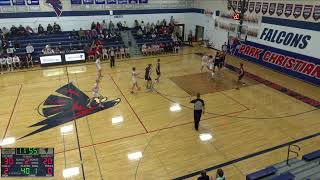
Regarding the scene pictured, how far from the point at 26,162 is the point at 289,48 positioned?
18.1 metres

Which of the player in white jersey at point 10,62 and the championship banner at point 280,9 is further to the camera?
the player in white jersey at point 10,62

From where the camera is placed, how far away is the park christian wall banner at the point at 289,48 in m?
16.9

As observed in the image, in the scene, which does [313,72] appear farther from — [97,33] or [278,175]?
[97,33]

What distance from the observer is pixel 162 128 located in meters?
11.4

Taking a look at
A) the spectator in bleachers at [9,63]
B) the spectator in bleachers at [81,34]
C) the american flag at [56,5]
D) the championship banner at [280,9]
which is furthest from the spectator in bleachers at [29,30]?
the championship banner at [280,9]

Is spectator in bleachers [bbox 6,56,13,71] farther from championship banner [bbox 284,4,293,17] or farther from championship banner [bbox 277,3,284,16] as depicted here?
championship banner [bbox 284,4,293,17]

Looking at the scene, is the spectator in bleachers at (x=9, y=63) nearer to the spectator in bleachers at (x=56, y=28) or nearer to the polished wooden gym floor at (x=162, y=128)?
the polished wooden gym floor at (x=162, y=128)

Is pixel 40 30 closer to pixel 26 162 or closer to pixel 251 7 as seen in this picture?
pixel 251 7

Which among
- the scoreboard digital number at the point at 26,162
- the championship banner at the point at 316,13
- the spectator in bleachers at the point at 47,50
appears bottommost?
the scoreboard digital number at the point at 26,162

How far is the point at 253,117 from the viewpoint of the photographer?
Answer: 40.6 ft

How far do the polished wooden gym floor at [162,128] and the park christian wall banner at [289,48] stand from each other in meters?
1.08

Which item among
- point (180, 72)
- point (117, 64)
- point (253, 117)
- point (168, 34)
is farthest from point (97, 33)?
point (253, 117)

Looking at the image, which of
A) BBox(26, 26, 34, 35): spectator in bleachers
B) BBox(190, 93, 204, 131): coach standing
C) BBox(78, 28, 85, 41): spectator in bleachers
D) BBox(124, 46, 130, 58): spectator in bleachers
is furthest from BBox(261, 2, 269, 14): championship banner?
BBox(26, 26, 34, 35): spectator in bleachers

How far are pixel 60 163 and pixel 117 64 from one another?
43.1 ft
